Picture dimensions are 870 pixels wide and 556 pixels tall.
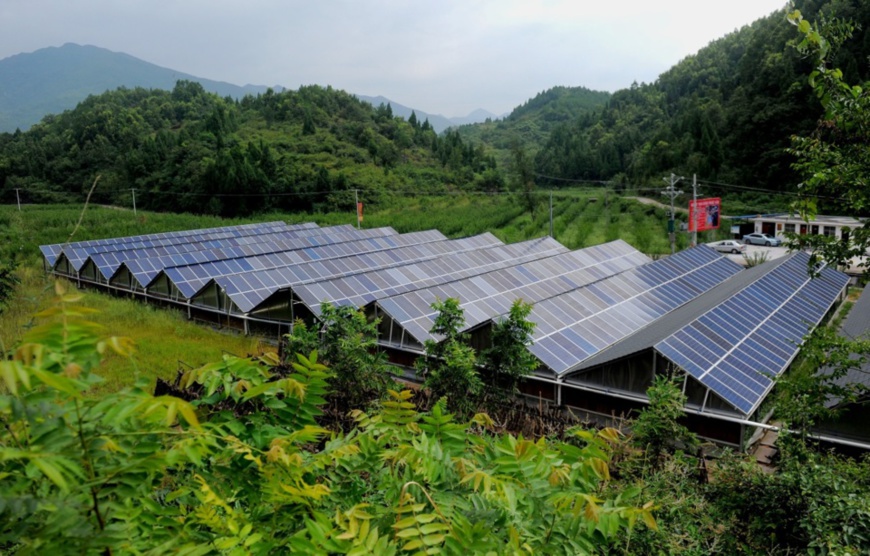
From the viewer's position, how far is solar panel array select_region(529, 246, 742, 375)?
1392cm

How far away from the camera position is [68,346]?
1658 millimetres

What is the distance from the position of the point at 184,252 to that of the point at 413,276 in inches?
543

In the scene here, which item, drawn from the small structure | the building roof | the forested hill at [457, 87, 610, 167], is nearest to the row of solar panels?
the building roof

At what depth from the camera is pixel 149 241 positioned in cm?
3234

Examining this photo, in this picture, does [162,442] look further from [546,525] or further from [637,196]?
[637,196]

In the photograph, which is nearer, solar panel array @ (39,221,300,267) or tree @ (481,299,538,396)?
tree @ (481,299,538,396)

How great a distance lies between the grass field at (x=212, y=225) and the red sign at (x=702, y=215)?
17.9 feet

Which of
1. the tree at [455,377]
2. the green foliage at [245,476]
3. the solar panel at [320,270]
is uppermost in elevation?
the green foliage at [245,476]

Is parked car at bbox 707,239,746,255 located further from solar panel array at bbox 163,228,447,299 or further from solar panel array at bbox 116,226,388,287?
solar panel array at bbox 116,226,388,287

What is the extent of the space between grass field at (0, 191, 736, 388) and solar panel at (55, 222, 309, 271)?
175cm

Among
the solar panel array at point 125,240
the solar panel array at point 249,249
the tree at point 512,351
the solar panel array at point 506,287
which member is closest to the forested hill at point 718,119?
the tree at point 512,351

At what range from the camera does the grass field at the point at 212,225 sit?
17.6 metres

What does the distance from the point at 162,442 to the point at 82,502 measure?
40cm

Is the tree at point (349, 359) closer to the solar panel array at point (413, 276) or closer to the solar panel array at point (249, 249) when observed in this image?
the solar panel array at point (413, 276)
